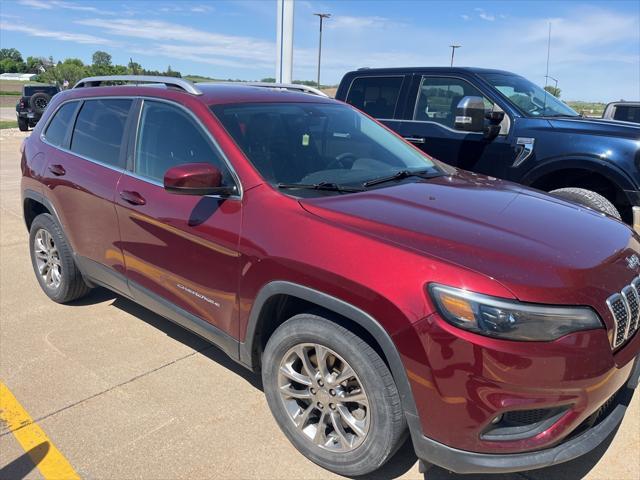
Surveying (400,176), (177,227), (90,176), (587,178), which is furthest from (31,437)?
(587,178)

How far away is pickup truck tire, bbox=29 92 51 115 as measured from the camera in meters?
21.3

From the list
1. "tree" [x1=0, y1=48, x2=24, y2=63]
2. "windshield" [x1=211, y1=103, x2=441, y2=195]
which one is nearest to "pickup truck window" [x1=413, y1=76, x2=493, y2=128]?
"windshield" [x1=211, y1=103, x2=441, y2=195]

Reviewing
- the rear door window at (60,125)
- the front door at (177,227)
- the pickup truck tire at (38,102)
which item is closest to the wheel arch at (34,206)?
the rear door window at (60,125)

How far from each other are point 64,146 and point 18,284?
5.28ft

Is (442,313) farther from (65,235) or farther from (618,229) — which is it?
(65,235)

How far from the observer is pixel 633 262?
243 cm

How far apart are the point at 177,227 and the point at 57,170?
1682 mm

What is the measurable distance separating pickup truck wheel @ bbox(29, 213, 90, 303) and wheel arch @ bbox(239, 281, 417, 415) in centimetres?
209

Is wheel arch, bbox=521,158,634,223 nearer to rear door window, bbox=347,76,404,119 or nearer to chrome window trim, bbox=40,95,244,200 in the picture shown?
rear door window, bbox=347,76,404,119

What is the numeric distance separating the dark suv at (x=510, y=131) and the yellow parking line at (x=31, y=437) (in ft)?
13.7

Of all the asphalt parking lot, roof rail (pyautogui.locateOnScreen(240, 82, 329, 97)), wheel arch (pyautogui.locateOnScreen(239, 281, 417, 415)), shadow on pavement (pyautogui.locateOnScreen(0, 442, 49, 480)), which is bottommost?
shadow on pavement (pyautogui.locateOnScreen(0, 442, 49, 480))

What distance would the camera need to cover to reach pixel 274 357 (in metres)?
2.62

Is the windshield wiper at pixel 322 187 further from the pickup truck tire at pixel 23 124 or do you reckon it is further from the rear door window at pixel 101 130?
the pickup truck tire at pixel 23 124

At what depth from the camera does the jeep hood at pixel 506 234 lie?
2044 mm
